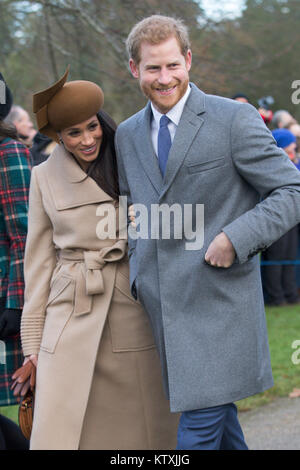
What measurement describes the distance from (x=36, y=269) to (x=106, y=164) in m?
0.59

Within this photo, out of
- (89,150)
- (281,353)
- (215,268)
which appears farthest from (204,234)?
(281,353)

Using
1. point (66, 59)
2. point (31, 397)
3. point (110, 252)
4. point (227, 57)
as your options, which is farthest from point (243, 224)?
point (227, 57)

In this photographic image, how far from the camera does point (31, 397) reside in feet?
11.7

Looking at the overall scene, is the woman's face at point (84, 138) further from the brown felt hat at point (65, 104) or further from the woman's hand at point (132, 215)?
the woman's hand at point (132, 215)

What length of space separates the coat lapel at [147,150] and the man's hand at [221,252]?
355 mm

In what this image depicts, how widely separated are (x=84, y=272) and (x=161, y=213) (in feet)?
1.84

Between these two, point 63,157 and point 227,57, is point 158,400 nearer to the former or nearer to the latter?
point 63,157

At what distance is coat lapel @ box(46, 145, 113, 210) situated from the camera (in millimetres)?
3432

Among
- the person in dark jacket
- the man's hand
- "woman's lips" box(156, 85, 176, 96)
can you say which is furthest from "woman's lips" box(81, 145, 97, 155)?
the person in dark jacket

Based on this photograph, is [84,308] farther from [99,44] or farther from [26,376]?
[99,44]

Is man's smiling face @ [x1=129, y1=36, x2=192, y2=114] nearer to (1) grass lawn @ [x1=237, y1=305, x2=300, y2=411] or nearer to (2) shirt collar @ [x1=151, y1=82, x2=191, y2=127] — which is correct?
(2) shirt collar @ [x1=151, y1=82, x2=191, y2=127]

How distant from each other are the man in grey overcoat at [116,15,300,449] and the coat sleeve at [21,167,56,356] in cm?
65

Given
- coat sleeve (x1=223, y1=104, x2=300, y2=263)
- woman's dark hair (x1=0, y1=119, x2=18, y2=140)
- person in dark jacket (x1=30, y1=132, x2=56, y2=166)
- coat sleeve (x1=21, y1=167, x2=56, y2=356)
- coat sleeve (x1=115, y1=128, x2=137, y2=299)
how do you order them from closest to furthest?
coat sleeve (x1=223, y1=104, x2=300, y2=263) → coat sleeve (x1=115, y1=128, x2=137, y2=299) → coat sleeve (x1=21, y1=167, x2=56, y2=356) → woman's dark hair (x1=0, y1=119, x2=18, y2=140) → person in dark jacket (x1=30, y1=132, x2=56, y2=166)

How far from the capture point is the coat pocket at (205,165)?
2939 millimetres
